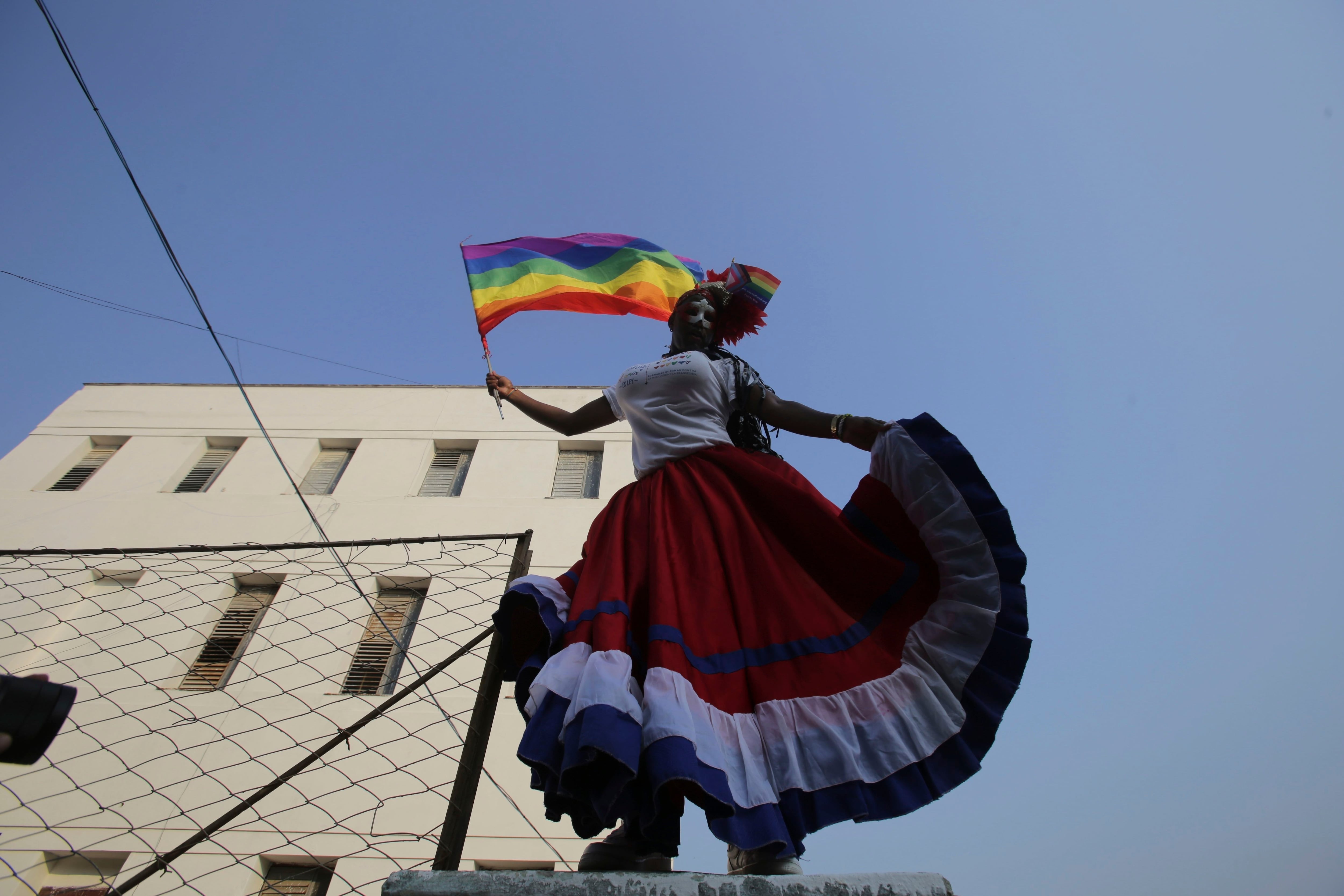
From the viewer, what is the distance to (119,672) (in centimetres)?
755

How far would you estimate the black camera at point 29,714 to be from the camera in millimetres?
1195

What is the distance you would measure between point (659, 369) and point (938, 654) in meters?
1.27

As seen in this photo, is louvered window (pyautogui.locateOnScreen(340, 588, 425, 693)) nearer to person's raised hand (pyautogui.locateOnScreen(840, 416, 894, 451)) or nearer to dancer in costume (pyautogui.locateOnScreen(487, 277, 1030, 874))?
dancer in costume (pyautogui.locateOnScreen(487, 277, 1030, 874))

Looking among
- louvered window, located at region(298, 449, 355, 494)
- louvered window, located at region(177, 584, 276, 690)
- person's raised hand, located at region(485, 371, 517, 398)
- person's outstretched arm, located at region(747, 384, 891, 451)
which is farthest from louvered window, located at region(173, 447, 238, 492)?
person's outstretched arm, located at region(747, 384, 891, 451)

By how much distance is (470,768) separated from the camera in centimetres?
182

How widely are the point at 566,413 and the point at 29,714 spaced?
1733mm

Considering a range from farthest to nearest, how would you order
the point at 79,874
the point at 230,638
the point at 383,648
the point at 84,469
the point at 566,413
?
the point at 84,469, the point at 230,638, the point at 383,648, the point at 79,874, the point at 566,413

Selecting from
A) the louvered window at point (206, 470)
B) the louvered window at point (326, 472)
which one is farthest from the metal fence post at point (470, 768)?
the louvered window at point (206, 470)

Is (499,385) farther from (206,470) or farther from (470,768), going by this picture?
(206,470)

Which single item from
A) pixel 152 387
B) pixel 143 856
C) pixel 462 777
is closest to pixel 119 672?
pixel 143 856

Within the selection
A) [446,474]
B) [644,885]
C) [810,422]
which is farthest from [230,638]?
[644,885]

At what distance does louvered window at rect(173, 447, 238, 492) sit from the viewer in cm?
967

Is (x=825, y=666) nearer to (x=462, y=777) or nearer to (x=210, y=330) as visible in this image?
(x=462, y=777)

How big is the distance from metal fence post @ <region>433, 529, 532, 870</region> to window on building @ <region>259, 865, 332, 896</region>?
213 inches
